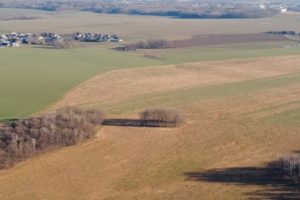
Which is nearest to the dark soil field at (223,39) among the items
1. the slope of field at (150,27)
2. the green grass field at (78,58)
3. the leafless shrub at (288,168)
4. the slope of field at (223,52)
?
the slope of field at (223,52)

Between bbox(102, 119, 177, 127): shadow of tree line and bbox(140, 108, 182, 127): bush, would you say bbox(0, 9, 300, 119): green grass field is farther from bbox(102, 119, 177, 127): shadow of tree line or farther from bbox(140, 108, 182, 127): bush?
bbox(140, 108, 182, 127): bush

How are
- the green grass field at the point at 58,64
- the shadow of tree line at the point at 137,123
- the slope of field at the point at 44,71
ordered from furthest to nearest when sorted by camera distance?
1. the green grass field at the point at 58,64
2. the slope of field at the point at 44,71
3. the shadow of tree line at the point at 137,123

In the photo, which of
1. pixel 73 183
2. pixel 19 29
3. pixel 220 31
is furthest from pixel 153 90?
pixel 19 29

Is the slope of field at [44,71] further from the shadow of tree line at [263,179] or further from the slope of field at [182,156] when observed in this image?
the shadow of tree line at [263,179]

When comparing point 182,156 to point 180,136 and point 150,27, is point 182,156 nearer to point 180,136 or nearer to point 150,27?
point 180,136

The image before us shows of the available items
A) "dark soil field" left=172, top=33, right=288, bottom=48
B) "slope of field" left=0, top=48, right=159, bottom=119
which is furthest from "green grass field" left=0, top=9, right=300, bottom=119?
"dark soil field" left=172, top=33, right=288, bottom=48

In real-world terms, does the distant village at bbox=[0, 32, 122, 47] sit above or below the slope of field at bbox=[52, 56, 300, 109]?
below
